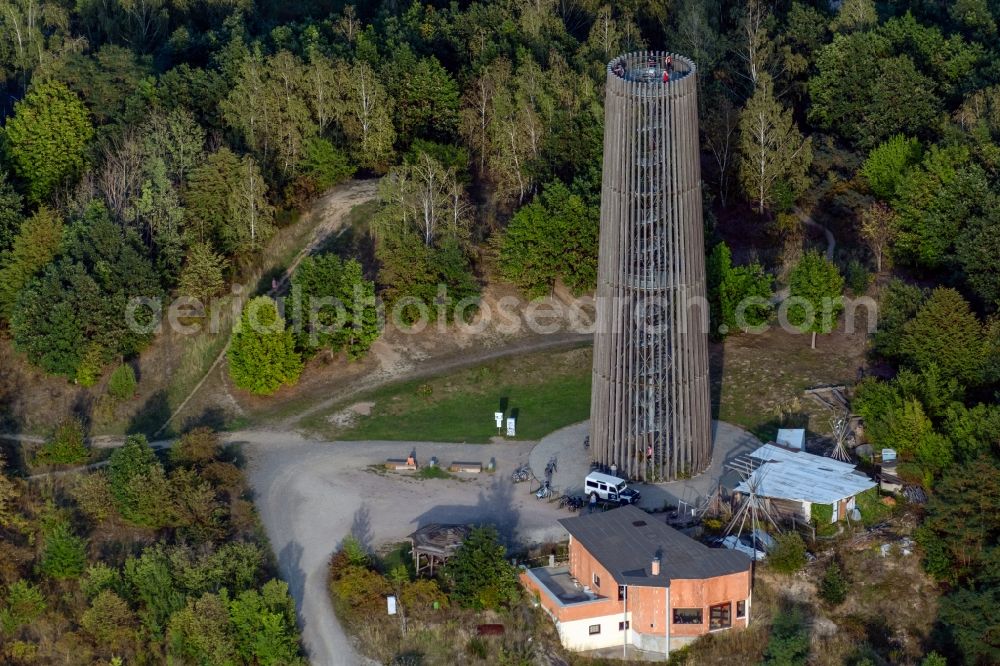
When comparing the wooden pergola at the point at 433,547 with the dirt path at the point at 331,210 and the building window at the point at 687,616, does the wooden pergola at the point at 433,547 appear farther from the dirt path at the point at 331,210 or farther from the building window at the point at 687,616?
the dirt path at the point at 331,210

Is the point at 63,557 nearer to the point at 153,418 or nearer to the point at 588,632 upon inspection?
the point at 153,418

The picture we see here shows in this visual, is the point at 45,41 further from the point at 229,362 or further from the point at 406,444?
the point at 406,444

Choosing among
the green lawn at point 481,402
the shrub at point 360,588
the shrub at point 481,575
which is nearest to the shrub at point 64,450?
the green lawn at point 481,402

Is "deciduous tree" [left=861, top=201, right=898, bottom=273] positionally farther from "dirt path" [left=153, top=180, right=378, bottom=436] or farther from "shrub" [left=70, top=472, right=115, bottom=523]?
"shrub" [left=70, top=472, right=115, bottom=523]

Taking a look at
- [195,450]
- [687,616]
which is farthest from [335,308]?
[687,616]

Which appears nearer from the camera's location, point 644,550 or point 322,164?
point 644,550

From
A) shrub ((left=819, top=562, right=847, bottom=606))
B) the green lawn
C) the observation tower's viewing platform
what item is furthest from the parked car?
the observation tower's viewing platform
